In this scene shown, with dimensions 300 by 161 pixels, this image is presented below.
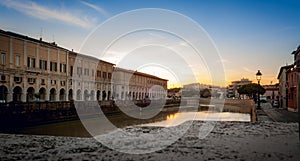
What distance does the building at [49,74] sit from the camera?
33875mm

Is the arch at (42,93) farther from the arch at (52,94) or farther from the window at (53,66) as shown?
the window at (53,66)

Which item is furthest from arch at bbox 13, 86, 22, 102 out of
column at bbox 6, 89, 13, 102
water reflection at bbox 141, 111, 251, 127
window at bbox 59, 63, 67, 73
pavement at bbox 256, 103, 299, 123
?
pavement at bbox 256, 103, 299, 123

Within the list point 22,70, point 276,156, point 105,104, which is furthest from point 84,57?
point 276,156

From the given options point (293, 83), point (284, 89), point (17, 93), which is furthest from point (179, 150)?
point (284, 89)


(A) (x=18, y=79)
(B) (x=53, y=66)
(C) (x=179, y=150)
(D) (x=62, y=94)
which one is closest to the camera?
(C) (x=179, y=150)

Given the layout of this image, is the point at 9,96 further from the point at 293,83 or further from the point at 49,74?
the point at 293,83

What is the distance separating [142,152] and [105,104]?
37.2 meters

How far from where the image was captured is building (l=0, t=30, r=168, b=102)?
33.9 metres

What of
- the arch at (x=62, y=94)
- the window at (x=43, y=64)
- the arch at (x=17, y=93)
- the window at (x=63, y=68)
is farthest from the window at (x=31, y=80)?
the arch at (x=62, y=94)

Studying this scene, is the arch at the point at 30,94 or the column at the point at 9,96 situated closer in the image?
the column at the point at 9,96

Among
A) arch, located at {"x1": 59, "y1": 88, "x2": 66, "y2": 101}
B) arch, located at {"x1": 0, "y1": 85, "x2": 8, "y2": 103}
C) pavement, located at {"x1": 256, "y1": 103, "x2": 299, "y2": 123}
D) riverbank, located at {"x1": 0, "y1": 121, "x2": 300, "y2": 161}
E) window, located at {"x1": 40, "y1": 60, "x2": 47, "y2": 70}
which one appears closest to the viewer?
riverbank, located at {"x1": 0, "y1": 121, "x2": 300, "y2": 161}

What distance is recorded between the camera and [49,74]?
41719 millimetres

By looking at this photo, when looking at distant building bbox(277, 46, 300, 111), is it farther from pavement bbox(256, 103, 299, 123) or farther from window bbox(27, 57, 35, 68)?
window bbox(27, 57, 35, 68)

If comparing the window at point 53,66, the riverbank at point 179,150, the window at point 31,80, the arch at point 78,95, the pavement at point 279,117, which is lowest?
the pavement at point 279,117
